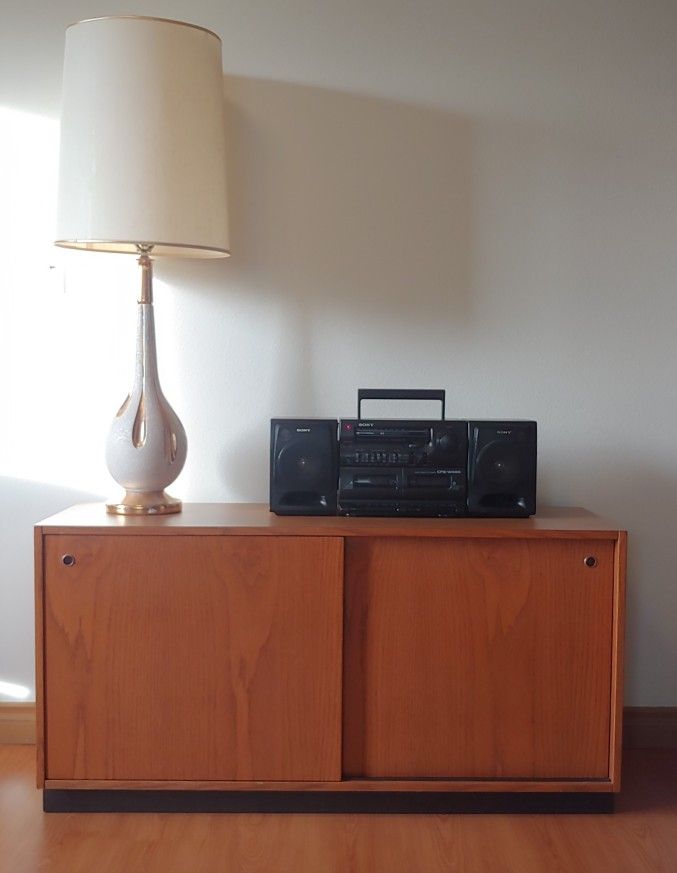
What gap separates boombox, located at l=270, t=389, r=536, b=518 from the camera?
96.6 inches

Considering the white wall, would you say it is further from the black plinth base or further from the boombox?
the black plinth base

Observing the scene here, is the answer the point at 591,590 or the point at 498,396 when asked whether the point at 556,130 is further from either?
the point at 591,590

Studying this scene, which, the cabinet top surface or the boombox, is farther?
the boombox

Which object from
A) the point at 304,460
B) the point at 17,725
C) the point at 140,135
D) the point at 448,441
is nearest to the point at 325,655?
the point at 304,460

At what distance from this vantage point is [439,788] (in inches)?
92.6

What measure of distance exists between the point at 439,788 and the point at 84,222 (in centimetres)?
141

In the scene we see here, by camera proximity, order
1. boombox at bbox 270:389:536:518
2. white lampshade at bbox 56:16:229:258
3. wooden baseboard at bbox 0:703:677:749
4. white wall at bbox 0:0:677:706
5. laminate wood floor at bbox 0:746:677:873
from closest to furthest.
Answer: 1. laminate wood floor at bbox 0:746:677:873
2. white lampshade at bbox 56:16:229:258
3. boombox at bbox 270:389:536:518
4. white wall at bbox 0:0:677:706
5. wooden baseboard at bbox 0:703:677:749

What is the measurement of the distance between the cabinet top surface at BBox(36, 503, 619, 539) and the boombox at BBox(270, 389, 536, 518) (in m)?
0.04

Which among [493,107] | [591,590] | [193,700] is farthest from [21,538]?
[493,107]

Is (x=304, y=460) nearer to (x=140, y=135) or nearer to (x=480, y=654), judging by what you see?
(x=480, y=654)

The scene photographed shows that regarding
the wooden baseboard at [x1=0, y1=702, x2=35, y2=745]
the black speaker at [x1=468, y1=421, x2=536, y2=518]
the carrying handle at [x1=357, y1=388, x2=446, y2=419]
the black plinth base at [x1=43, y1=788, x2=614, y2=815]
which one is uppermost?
the carrying handle at [x1=357, y1=388, x2=446, y2=419]

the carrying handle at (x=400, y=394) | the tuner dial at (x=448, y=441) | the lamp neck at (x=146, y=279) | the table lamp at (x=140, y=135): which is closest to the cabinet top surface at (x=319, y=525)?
the tuner dial at (x=448, y=441)

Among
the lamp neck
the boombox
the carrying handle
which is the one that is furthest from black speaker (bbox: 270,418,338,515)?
the lamp neck

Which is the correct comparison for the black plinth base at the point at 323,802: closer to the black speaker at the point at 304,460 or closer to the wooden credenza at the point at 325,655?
the wooden credenza at the point at 325,655
